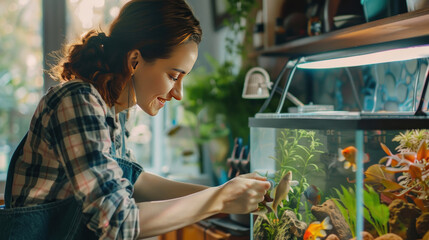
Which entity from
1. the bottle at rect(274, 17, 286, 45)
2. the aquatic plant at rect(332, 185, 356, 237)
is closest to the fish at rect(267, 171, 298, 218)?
the aquatic plant at rect(332, 185, 356, 237)

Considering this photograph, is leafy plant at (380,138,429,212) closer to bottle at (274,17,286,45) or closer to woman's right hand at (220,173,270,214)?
woman's right hand at (220,173,270,214)

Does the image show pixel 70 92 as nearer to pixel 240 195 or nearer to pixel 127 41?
pixel 127 41

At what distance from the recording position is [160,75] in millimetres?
935

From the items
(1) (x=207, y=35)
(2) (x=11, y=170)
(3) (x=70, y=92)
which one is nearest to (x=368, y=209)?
(3) (x=70, y=92)

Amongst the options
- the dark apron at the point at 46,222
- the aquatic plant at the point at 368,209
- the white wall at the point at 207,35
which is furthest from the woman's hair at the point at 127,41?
the white wall at the point at 207,35

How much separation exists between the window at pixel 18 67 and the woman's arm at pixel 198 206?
147 centimetres

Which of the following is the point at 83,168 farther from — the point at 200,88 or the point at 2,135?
the point at 2,135

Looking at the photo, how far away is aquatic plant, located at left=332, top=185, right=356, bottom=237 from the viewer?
2.50 ft

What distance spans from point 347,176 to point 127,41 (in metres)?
0.58

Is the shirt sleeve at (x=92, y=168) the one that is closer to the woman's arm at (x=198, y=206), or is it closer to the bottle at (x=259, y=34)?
the woman's arm at (x=198, y=206)

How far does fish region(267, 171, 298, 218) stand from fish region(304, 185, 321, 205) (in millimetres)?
34

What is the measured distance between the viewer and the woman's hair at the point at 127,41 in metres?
0.89

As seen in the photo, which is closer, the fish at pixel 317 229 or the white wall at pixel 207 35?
the fish at pixel 317 229

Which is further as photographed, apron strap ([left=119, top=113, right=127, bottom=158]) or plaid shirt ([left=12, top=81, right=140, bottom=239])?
apron strap ([left=119, top=113, right=127, bottom=158])
